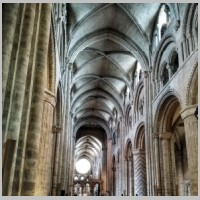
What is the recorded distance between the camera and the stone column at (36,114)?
6.71 metres

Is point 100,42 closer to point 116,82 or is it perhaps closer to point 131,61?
point 131,61

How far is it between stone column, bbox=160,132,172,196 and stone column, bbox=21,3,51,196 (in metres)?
10.8

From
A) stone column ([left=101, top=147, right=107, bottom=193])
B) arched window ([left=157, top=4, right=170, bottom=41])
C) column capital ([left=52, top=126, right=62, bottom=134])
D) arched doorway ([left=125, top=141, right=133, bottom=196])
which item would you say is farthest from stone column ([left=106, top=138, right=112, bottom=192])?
arched window ([left=157, top=4, right=170, bottom=41])

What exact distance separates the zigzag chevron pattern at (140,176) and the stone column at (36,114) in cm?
1627

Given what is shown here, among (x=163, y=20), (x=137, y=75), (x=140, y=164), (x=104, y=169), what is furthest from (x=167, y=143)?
(x=104, y=169)

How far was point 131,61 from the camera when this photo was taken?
2438 cm

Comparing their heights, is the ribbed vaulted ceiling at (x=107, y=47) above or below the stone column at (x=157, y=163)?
above

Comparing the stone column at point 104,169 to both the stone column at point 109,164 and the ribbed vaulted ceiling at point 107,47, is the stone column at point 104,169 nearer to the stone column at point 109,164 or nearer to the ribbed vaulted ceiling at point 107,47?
the stone column at point 109,164

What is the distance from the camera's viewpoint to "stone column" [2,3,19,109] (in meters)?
5.66

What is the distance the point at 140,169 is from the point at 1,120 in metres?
18.4

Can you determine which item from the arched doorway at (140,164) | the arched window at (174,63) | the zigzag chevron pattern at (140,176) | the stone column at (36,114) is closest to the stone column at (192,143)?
the arched window at (174,63)

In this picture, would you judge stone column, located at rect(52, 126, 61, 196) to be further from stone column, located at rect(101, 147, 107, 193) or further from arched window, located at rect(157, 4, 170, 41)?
stone column, located at rect(101, 147, 107, 193)

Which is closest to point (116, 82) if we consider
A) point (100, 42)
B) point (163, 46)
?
point (100, 42)

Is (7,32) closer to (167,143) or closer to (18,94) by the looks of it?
(18,94)
